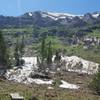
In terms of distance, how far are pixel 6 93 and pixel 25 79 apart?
65.7m

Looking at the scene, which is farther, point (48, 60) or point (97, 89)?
point (48, 60)

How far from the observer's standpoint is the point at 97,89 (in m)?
80.1

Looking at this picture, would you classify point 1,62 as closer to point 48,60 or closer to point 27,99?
point 48,60

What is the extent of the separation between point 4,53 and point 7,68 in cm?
865

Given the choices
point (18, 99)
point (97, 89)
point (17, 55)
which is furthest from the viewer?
point (17, 55)

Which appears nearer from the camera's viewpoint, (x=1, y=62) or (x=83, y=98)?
(x=83, y=98)

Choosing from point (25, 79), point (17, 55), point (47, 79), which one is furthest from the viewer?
point (17, 55)

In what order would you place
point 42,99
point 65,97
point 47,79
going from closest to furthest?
point 42,99 < point 65,97 < point 47,79

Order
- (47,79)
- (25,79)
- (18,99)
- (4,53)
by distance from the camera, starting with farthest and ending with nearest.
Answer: (4,53) → (47,79) → (25,79) → (18,99)

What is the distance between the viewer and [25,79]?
394ft

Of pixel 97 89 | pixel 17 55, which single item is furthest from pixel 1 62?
pixel 97 89

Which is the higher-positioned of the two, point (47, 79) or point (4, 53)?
point (4, 53)

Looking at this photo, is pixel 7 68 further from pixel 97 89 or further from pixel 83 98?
pixel 83 98

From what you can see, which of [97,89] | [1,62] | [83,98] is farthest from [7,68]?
[83,98]
